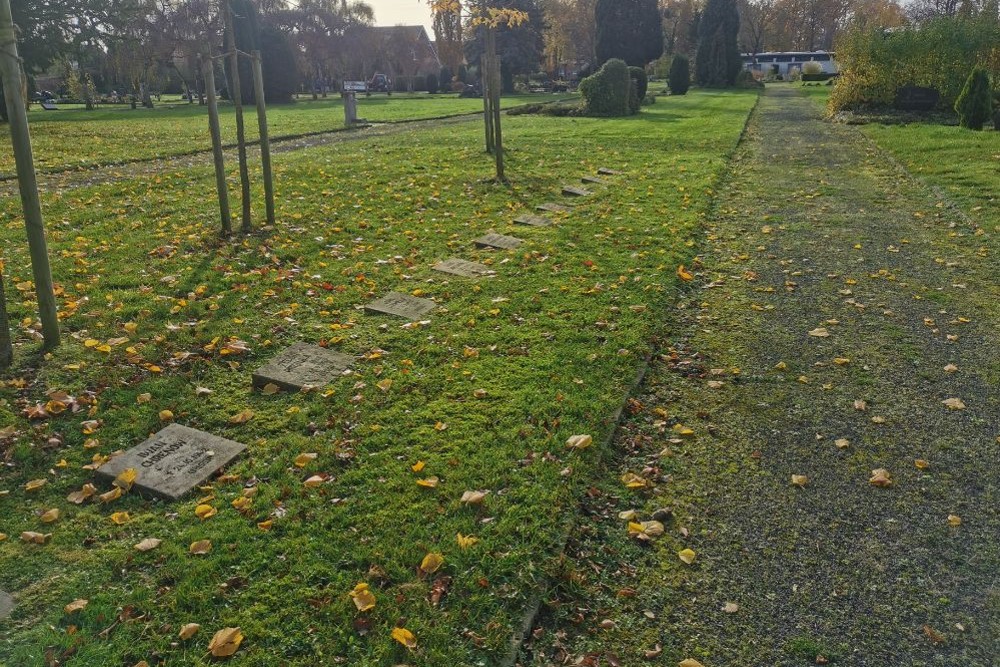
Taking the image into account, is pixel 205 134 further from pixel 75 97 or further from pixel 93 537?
pixel 75 97

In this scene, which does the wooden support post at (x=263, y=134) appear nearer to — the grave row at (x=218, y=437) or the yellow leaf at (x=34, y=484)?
the grave row at (x=218, y=437)

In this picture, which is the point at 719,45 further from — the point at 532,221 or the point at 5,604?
Answer: the point at 5,604

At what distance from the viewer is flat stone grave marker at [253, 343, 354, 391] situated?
491cm

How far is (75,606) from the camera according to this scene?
290cm

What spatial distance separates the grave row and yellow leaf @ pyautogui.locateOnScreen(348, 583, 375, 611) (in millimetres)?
1300

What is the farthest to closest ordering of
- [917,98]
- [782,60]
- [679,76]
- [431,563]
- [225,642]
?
[782,60] < [679,76] < [917,98] < [431,563] < [225,642]

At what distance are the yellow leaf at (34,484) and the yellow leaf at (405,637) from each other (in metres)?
2.28

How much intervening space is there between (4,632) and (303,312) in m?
3.70

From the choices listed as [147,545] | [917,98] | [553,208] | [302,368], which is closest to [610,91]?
[917,98]

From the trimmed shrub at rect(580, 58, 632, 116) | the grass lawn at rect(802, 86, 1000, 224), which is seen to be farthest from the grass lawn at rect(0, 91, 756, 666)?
the trimmed shrub at rect(580, 58, 632, 116)

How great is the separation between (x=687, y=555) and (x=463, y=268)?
4.75 meters

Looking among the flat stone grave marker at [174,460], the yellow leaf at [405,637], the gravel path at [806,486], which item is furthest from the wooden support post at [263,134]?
the yellow leaf at [405,637]

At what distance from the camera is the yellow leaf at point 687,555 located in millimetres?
3271

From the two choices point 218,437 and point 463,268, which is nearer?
point 218,437
